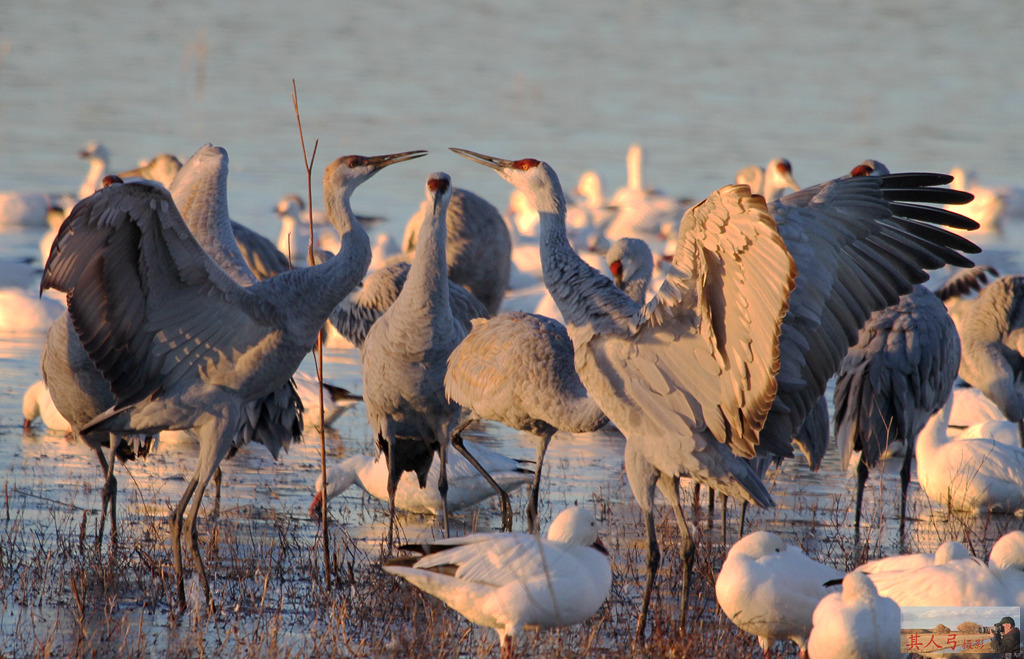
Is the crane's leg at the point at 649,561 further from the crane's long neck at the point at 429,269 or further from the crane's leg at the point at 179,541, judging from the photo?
the crane's leg at the point at 179,541

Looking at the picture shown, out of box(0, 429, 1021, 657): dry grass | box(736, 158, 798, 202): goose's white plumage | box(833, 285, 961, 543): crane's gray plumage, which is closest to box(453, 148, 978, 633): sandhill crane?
box(0, 429, 1021, 657): dry grass

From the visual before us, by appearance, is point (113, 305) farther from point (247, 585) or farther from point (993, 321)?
point (993, 321)

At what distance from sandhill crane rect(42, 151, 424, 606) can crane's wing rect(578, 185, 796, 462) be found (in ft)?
4.39

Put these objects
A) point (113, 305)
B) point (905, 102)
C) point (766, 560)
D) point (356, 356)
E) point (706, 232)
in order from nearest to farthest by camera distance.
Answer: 1. point (706, 232)
2. point (766, 560)
3. point (113, 305)
4. point (356, 356)
5. point (905, 102)

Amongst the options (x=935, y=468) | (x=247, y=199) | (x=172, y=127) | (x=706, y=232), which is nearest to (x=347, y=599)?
(x=706, y=232)

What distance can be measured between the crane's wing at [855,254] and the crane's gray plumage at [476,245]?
5003 mm

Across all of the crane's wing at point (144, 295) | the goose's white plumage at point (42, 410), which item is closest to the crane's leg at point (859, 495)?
the crane's wing at point (144, 295)

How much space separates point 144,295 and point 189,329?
265 millimetres

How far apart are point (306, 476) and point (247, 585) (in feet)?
7.47

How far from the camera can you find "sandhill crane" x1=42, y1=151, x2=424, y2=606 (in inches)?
233

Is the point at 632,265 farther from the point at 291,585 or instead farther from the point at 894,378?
the point at 291,585

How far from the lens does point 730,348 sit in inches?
216

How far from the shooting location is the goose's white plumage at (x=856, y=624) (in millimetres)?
4879

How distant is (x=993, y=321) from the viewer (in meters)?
10.6
